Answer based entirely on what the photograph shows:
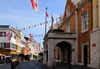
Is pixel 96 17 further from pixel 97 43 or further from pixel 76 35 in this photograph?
pixel 76 35

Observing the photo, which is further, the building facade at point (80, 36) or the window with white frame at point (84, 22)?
the window with white frame at point (84, 22)

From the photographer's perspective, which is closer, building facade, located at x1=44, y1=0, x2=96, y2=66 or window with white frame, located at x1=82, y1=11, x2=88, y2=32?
building facade, located at x1=44, y1=0, x2=96, y2=66

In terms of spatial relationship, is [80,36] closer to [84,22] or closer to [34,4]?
[84,22]

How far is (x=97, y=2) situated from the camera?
19.5m

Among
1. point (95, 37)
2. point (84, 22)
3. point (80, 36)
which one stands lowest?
point (95, 37)

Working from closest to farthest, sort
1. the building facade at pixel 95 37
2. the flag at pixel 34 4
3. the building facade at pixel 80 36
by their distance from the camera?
the flag at pixel 34 4 → the building facade at pixel 95 37 → the building facade at pixel 80 36

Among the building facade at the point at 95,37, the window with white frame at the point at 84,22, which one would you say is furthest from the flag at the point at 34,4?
the window with white frame at the point at 84,22

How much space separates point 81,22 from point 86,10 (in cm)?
244

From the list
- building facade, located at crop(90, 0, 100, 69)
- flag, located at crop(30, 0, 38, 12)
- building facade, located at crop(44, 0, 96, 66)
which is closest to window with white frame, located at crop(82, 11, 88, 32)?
building facade, located at crop(44, 0, 96, 66)

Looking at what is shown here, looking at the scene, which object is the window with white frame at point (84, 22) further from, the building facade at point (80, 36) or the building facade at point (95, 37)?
the building facade at point (95, 37)

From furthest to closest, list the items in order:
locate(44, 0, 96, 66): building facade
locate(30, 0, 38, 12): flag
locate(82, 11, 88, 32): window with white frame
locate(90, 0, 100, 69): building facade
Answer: locate(82, 11, 88, 32): window with white frame → locate(44, 0, 96, 66): building facade → locate(90, 0, 100, 69): building facade → locate(30, 0, 38, 12): flag

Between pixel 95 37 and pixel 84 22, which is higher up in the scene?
pixel 84 22

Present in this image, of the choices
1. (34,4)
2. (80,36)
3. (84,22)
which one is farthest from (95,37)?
(34,4)

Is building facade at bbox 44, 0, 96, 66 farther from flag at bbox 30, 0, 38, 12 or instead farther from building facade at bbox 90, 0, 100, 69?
flag at bbox 30, 0, 38, 12
